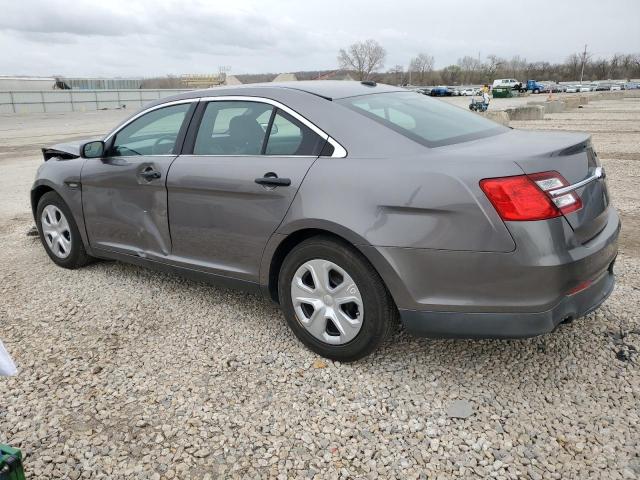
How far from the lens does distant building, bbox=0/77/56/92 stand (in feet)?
191

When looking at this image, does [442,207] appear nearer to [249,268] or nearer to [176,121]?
[249,268]

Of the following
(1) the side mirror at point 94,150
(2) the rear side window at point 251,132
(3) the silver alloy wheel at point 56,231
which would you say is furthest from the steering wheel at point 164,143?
(3) the silver alloy wheel at point 56,231

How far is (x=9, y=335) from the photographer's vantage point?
367 cm

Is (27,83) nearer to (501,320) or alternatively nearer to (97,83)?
(97,83)

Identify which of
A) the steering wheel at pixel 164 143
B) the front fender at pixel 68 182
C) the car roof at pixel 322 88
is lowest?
the front fender at pixel 68 182

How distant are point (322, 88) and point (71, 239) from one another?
8.77 ft

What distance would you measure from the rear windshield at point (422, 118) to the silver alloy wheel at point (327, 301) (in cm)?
86

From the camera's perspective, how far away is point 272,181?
3.14 meters

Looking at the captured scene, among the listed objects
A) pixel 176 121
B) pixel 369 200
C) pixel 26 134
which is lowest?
pixel 26 134

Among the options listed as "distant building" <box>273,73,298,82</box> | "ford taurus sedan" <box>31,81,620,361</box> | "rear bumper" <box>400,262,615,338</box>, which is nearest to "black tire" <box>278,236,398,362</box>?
"ford taurus sedan" <box>31,81,620,361</box>

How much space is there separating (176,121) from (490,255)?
8.15 ft

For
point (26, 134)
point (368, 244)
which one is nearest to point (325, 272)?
point (368, 244)

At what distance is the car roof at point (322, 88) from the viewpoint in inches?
132

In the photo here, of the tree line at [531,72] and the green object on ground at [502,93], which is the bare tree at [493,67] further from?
the green object on ground at [502,93]
